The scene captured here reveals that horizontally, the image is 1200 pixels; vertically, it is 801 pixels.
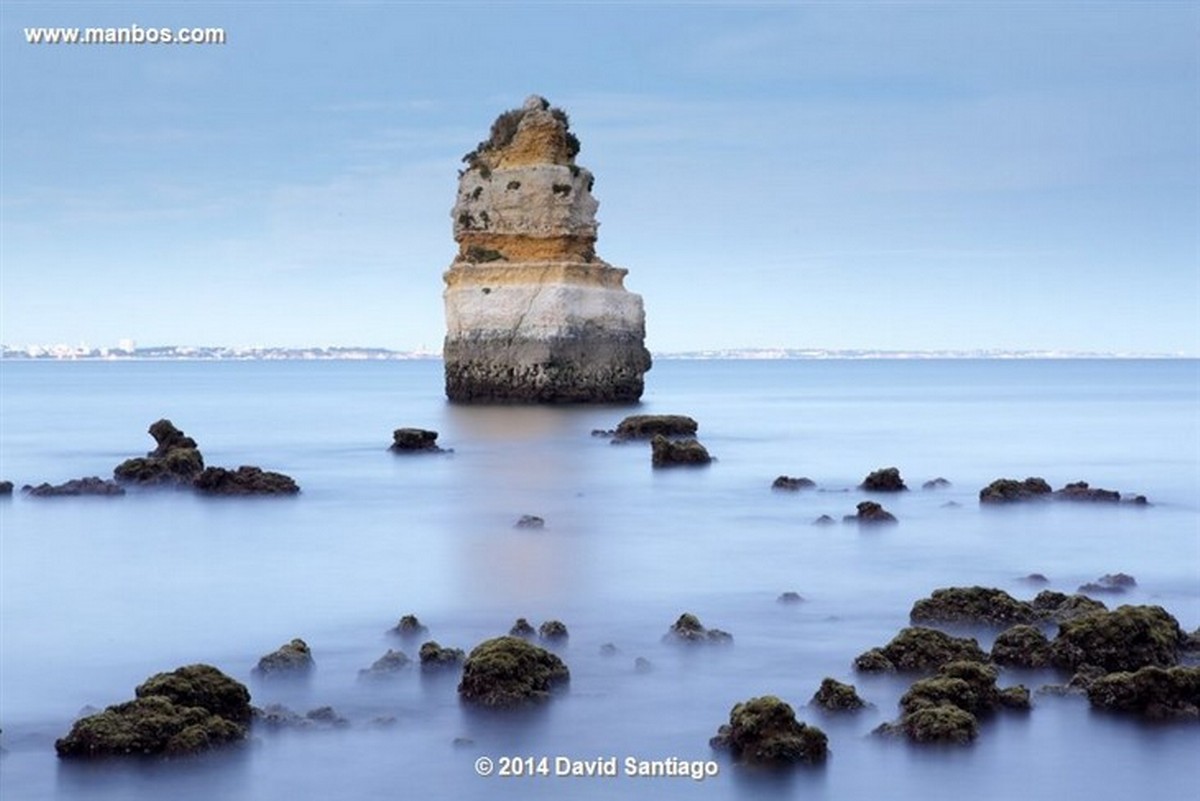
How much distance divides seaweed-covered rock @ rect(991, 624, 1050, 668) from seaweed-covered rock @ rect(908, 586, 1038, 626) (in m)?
1.44

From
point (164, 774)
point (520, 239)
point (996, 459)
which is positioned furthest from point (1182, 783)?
point (520, 239)

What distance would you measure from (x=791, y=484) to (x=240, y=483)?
380 inches

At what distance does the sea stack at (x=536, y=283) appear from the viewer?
46.8m

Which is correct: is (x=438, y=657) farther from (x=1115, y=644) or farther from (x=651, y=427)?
(x=651, y=427)

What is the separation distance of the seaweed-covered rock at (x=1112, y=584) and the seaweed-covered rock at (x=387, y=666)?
778 cm

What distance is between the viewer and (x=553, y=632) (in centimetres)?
1305

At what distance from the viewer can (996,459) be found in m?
34.7

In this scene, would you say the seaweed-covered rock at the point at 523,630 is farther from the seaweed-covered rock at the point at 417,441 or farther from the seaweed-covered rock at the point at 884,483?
the seaweed-covered rock at the point at 417,441

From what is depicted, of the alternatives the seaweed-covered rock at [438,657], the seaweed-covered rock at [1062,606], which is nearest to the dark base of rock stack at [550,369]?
the seaweed-covered rock at [1062,606]

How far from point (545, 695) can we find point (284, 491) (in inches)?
607

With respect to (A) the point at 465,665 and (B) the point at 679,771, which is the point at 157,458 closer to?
(A) the point at 465,665

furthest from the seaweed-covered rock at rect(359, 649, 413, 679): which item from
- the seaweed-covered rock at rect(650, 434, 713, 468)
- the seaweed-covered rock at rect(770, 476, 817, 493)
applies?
the seaweed-covered rock at rect(650, 434, 713, 468)

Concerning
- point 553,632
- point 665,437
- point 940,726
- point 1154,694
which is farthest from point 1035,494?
point 940,726

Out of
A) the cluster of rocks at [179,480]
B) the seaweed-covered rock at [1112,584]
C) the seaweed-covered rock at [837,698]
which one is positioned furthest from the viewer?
the cluster of rocks at [179,480]
